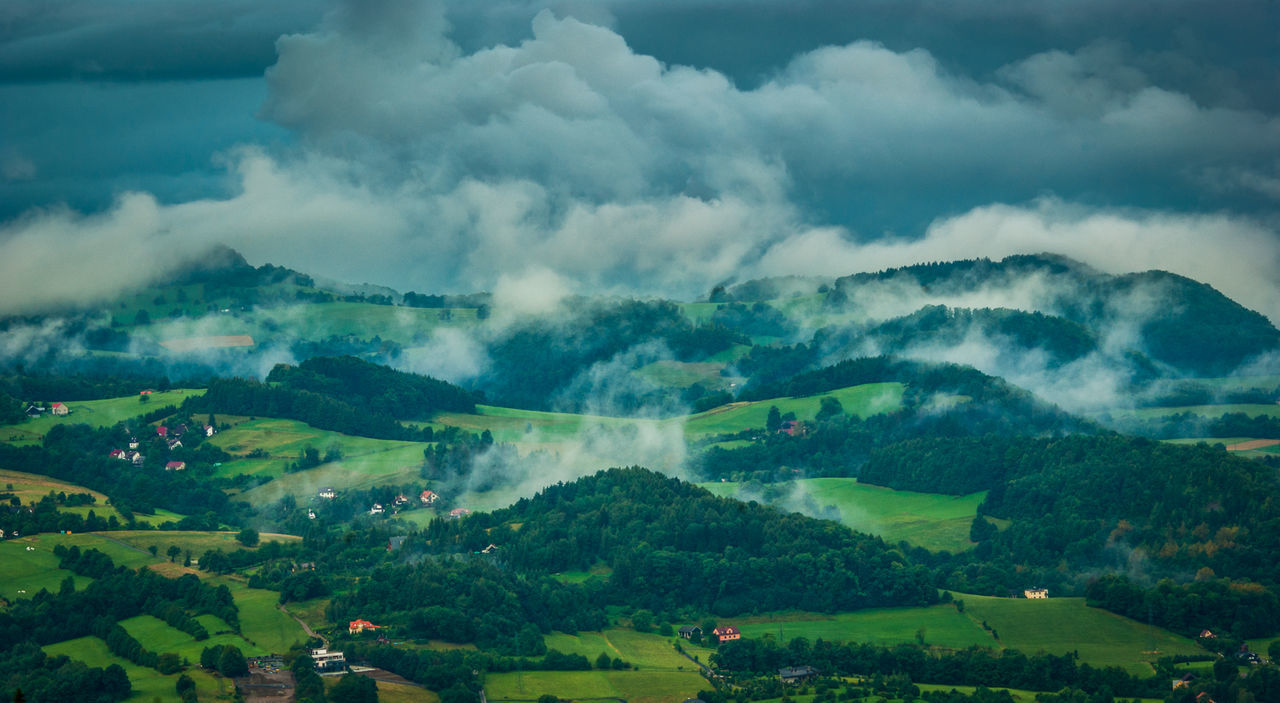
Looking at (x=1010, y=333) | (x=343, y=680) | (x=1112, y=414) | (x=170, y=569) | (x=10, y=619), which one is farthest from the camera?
(x=1010, y=333)

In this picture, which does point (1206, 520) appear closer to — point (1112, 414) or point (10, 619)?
point (1112, 414)

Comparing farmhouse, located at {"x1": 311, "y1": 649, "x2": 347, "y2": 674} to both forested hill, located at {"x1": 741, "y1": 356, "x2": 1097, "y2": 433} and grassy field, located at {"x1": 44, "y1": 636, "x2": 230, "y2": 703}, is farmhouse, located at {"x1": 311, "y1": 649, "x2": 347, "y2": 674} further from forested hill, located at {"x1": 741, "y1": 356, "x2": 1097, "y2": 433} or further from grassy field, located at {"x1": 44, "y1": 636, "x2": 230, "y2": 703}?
forested hill, located at {"x1": 741, "y1": 356, "x2": 1097, "y2": 433}

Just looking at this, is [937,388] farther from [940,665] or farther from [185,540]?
[185,540]

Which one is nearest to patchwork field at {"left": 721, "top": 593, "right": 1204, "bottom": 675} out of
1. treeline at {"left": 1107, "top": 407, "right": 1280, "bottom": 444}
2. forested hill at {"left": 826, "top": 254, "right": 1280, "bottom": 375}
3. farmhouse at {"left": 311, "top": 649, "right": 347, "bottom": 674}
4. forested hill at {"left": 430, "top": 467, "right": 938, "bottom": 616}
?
forested hill at {"left": 430, "top": 467, "right": 938, "bottom": 616}

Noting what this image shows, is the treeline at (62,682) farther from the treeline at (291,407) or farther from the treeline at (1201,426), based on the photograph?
the treeline at (1201,426)

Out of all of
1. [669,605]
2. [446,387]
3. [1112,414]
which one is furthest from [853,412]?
[669,605]

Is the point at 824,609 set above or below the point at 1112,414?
below
